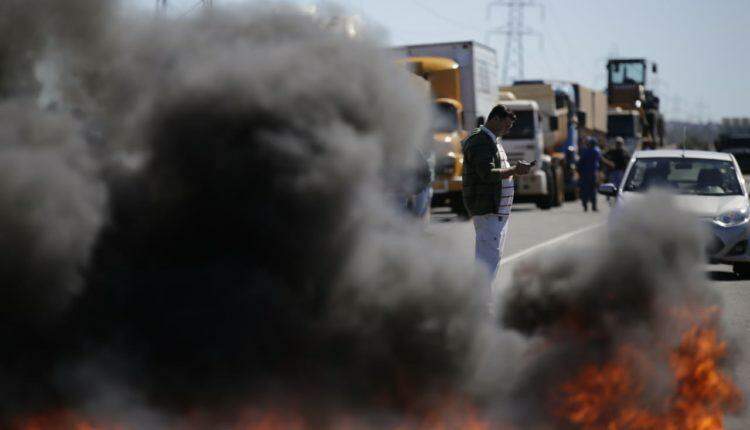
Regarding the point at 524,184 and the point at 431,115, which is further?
the point at 524,184

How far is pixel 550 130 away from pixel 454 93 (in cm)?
889

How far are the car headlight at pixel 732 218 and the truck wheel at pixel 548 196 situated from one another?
17.7 metres

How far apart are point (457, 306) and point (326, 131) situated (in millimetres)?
1121

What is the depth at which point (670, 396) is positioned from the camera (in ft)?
18.6

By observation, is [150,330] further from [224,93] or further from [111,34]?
[111,34]

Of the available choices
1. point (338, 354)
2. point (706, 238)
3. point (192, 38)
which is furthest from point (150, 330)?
point (706, 238)

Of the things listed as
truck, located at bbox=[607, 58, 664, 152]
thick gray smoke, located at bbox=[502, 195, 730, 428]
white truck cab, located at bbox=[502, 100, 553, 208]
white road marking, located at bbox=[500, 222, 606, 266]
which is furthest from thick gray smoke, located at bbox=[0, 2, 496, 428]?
truck, located at bbox=[607, 58, 664, 152]

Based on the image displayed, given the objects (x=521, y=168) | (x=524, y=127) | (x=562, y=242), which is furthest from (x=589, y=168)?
(x=521, y=168)

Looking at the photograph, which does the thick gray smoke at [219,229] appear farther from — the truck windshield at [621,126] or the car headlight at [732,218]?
the truck windshield at [621,126]

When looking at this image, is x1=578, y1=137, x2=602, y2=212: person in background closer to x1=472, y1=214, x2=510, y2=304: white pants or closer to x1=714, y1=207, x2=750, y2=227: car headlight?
x1=714, y1=207, x2=750, y2=227: car headlight

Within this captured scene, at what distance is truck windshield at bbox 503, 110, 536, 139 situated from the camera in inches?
1223

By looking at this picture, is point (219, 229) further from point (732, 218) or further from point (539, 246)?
point (539, 246)

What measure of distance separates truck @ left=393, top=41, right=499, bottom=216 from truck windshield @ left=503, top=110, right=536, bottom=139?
1.99 metres

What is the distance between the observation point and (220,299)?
4.89 metres
